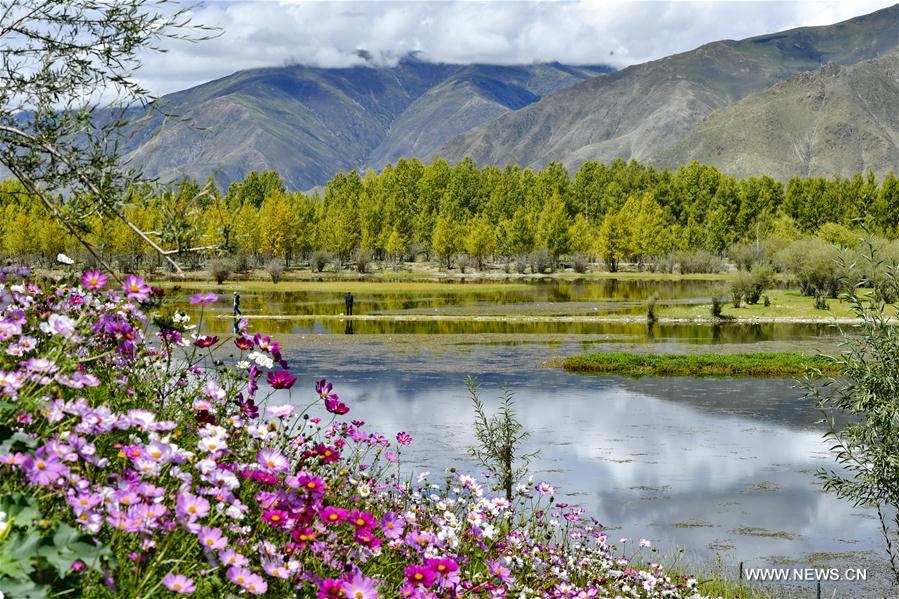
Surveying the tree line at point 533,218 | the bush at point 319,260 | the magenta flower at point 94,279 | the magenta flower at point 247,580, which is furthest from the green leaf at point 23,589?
the bush at point 319,260

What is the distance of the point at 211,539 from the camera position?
10.9 ft

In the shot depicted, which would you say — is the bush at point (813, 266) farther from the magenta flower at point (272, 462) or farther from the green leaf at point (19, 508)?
the green leaf at point (19, 508)

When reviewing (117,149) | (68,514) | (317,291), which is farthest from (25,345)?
(317,291)

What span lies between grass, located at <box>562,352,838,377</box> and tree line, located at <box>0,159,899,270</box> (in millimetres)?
88837

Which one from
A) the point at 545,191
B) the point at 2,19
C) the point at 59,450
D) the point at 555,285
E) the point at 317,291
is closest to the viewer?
the point at 59,450

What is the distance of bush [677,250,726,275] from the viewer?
134m

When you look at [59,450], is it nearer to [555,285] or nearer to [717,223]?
[555,285]

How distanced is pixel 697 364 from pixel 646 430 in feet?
43.2

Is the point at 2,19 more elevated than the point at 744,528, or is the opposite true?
the point at 2,19

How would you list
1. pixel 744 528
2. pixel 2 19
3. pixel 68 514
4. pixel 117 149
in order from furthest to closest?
pixel 744 528, pixel 117 149, pixel 2 19, pixel 68 514

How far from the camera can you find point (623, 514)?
17891 mm

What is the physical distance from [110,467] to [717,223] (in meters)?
141

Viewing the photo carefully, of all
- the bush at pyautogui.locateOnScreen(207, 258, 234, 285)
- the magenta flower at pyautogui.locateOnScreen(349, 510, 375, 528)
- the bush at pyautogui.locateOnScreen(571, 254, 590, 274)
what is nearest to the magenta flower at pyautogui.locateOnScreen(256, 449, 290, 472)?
the magenta flower at pyautogui.locateOnScreen(349, 510, 375, 528)

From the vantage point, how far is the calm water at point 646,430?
662 inches
